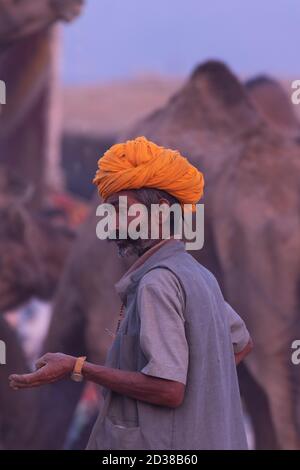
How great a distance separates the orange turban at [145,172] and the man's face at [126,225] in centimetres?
2

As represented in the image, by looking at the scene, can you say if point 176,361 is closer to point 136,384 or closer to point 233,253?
point 136,384

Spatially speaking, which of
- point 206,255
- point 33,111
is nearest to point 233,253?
point 206,255

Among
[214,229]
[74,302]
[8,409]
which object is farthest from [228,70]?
[8,409]

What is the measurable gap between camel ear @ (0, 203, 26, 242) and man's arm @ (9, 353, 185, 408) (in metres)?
4.39

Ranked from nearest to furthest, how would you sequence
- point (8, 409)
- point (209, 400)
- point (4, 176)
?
point (209, 400), point (8, 409), point (4, 176)

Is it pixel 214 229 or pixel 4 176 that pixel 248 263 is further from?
pixel 4 176

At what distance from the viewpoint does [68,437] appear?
737cm

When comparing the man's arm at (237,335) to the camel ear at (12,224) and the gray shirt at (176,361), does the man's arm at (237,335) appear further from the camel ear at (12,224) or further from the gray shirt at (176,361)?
the camel ear at (12,224)

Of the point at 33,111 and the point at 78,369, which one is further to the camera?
the point at 33,111

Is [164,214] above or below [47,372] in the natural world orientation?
above

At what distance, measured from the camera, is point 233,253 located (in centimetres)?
630

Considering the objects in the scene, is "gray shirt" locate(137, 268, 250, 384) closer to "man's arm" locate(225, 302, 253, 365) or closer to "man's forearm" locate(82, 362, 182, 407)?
"man's forearm" locate(82, 362, 182, 407)

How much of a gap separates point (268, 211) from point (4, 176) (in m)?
2.35

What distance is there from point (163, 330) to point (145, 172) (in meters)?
0.43
